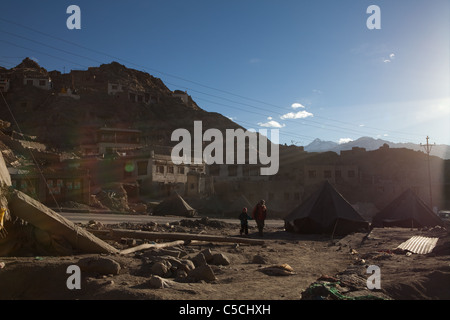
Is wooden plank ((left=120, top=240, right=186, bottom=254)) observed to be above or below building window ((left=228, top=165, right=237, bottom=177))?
below

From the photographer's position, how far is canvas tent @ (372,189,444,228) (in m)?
16.7

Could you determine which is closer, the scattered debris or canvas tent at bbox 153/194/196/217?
the scattered debris

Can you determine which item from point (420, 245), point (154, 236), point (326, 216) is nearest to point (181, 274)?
point (154, 236)

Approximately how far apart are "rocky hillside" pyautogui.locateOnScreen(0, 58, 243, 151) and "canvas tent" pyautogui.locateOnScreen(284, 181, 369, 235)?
43039 mm

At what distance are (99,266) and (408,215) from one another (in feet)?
52.9

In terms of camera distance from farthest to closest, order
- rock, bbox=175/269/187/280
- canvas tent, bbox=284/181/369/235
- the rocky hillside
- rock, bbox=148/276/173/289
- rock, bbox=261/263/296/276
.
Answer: the rocky hillside → canvas tent, bbox=284/181/369/235 → rock, bbox=261/263/296/276 → rock, bbox=175/269/187/280 → rock, bbox=148/276/173/289

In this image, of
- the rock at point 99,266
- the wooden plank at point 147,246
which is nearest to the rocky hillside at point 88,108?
the wooden plank at point 147,246

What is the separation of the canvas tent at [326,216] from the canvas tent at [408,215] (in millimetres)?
3331

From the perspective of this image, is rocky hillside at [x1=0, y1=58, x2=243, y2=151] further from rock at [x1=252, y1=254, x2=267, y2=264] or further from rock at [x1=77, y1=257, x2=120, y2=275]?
rock at [x1=77, y1=257, x2=120, y2=275]

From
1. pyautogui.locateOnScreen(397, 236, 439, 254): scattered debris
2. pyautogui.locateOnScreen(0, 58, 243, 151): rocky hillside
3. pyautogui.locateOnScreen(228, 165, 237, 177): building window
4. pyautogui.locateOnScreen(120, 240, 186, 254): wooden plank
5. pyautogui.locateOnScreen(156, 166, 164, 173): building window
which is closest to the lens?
pyautogui.locateOnScreen(120, 240, 186, 254): wooden plank

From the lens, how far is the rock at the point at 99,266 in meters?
5.61

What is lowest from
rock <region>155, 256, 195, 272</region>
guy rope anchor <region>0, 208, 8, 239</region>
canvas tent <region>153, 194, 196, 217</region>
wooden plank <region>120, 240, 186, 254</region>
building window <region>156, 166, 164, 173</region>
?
canvas tent <region>153, 194, 196, 217</region>

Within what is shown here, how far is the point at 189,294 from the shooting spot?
4.86m

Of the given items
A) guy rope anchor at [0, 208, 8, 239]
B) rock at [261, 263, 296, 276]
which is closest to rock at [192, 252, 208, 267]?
rock at [261, 263, 296, 276]
